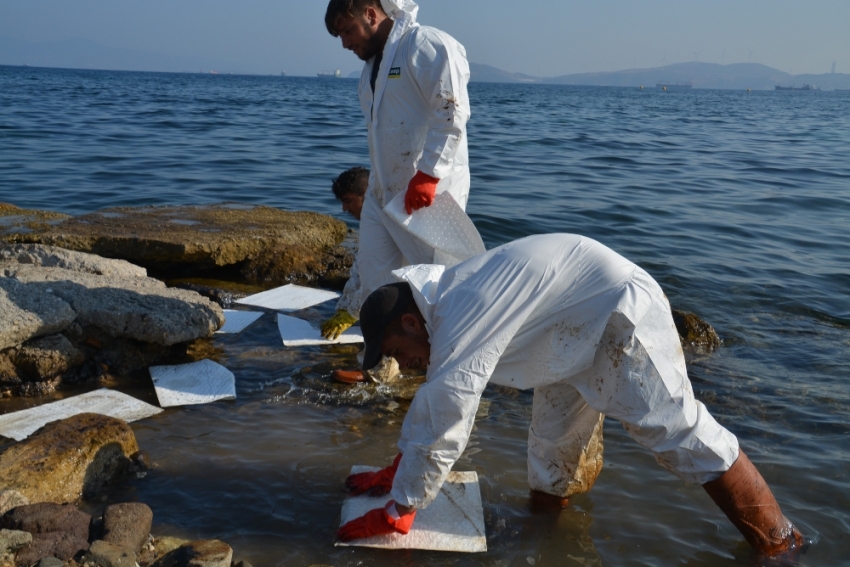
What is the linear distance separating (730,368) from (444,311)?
3503mm

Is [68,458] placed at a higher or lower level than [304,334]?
higher

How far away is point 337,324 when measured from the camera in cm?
545

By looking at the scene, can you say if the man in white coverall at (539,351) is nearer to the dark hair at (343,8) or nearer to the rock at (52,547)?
the rock at (52,547)

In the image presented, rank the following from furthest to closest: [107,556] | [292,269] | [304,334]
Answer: [292,269] < [304,334] < [107,556]

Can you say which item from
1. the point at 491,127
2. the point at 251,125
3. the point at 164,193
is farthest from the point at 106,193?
the point at 491,127

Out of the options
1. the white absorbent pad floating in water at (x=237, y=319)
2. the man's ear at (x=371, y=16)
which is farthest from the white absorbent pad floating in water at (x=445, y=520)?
the white absorbent pad floating in water at (x=237, y=319)

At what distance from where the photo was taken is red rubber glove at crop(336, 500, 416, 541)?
Answer: 117 inches

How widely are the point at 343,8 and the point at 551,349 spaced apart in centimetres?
222

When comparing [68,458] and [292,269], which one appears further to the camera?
[292,269]

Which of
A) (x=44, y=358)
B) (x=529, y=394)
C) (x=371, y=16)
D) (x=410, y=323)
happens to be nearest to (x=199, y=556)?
(x=410, y=323)

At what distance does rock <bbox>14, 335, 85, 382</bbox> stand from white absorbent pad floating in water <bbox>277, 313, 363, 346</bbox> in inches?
57.3

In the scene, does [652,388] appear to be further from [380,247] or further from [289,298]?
[289,298]

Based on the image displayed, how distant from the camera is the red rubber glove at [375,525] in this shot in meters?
2.97

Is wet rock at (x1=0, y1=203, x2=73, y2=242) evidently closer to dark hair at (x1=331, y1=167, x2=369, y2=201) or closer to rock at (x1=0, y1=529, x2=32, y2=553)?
dark hair at (x1=331, y1=167, x2=369, y2=201)
